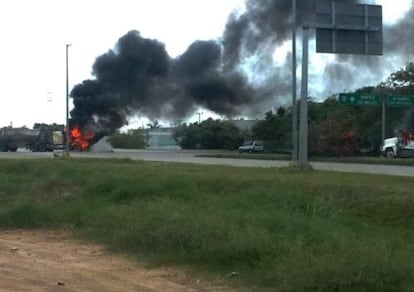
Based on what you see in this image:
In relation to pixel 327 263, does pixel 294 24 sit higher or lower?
higher

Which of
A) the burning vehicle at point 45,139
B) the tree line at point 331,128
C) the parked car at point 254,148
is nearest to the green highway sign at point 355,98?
the tree line at point 331,128

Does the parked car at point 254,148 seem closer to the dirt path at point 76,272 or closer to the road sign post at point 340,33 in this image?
the road sign post at point 340,33

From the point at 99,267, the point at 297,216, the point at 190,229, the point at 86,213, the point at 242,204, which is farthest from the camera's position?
the point at 86,213

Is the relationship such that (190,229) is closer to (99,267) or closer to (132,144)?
(99,267)

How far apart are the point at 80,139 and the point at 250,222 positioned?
2143 inches

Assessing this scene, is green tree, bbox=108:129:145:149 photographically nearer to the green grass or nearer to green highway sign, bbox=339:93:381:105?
green highway sign, bbox=339:93:381:105

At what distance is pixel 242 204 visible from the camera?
15992 mm

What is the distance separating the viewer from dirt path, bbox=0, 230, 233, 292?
941 cm

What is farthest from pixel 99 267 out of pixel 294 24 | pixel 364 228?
pixel 294 24

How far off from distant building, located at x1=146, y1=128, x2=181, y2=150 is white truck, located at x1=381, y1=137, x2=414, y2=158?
55.9m

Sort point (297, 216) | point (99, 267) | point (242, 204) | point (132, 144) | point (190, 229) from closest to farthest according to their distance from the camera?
point (99, 267) → point (190, 229) → point (297, 216) → point (242, 204) → point (132, 144)

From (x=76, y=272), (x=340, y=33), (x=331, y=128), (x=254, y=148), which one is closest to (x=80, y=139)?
(x=254, y=148)

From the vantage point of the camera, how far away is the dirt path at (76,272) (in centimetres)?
941

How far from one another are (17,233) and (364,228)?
7.62m
